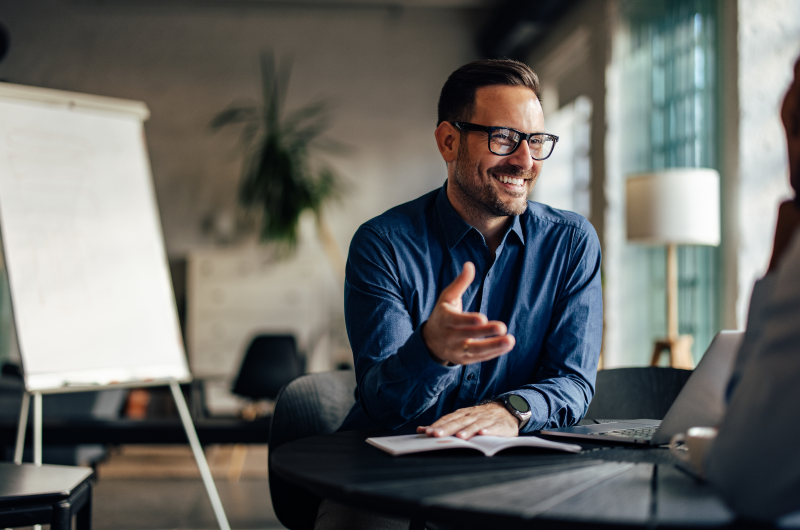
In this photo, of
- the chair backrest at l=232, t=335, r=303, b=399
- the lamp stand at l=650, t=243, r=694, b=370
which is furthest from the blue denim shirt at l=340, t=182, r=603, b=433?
the chair backrest at l=232, t=335, r=303, b=399

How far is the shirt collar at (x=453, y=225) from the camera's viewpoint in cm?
142

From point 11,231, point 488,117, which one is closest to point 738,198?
point 488,117

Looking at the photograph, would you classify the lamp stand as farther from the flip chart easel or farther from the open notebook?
the open notebook

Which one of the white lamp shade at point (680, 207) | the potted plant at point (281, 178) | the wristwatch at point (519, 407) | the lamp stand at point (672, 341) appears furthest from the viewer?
the potted plant at point (281, 178)

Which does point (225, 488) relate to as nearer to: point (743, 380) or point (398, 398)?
point (398, 398)

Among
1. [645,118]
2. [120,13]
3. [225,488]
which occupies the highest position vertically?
[120,13]

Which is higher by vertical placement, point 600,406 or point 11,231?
point 11,231

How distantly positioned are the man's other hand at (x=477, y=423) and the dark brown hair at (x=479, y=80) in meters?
0.66

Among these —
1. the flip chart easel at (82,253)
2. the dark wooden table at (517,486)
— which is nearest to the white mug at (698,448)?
the dark wooden table at (517,486)

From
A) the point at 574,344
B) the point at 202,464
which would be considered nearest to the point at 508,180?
the point at 574,344

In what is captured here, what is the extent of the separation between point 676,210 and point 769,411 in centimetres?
241

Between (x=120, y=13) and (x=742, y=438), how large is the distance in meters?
7.00

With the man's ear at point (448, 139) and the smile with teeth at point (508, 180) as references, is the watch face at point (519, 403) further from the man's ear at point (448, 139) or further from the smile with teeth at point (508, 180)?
the man's ear at point (448, 139)

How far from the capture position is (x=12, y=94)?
89.5 inches
